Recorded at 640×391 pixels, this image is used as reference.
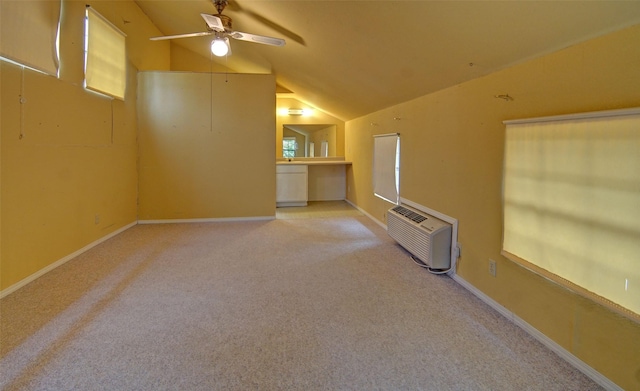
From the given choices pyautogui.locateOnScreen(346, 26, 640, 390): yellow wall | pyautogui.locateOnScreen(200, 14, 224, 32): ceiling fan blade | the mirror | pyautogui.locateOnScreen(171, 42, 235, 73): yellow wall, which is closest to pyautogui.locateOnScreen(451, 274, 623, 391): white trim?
pyautogui.locateOnScreen(346, 26, 640, 390): yellow wall

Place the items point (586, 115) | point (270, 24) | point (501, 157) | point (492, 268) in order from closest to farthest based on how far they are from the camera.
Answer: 1. point (586, 115)
2. point (501, 157)
3. point (492, 268)
4. point (270, 24)

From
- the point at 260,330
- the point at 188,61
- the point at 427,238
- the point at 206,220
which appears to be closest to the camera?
the point at 260,330

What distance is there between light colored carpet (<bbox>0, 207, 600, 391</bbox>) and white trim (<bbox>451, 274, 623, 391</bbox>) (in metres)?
0.04

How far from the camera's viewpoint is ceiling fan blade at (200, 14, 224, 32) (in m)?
3.22

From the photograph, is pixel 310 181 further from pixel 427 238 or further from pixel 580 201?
Answer: pixel 580 201

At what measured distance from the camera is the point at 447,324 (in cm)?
234

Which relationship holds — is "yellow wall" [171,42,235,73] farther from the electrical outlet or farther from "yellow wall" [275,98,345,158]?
the electrical outlet

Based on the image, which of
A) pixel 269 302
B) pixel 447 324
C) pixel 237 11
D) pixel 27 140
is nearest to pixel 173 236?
pixel 27 140

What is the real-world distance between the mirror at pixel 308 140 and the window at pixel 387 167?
95.2 inches

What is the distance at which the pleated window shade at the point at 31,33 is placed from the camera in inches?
100

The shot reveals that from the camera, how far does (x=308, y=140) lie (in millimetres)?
7797

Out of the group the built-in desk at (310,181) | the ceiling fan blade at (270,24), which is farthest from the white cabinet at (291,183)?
the ceiling fan blade at (270,24)

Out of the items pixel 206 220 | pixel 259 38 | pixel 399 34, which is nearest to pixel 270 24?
pixel 259 38

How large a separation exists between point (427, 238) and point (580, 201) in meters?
1.50
